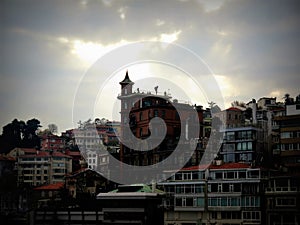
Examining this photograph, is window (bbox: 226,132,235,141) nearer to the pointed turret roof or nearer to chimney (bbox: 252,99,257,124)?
chimney (bbox: 252,99,257,124)

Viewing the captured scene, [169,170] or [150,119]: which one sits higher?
[150,119]

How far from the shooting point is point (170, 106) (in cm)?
569

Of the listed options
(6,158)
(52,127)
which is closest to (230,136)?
(52,127)

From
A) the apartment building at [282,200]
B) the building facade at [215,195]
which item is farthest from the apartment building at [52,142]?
the apartment building at [282,200]

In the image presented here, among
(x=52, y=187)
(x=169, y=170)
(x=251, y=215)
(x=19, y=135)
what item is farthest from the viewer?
(x=19, y=135)

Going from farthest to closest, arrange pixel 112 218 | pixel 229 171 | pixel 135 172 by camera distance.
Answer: pixel 135 172
pixel 229 171
pixel 112 218

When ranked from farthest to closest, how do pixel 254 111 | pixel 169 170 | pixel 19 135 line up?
1. pixel 19 135
2. pixel 169 170
3. pixel 254 111

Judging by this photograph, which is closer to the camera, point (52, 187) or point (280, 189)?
point (280, 189)

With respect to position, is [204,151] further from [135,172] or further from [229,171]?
[135,172]

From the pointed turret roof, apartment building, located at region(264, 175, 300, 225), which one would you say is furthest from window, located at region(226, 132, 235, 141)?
the pointed turret roof

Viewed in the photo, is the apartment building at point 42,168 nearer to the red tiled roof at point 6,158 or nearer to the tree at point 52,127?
the red tiled roof at point 6,158

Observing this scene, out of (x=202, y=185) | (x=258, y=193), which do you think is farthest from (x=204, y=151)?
(x=258, y=193)

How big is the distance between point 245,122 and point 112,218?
1556 millimetres

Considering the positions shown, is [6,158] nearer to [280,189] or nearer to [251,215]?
[251,215]
